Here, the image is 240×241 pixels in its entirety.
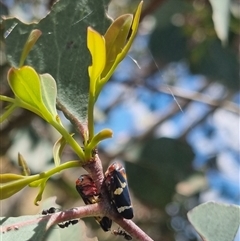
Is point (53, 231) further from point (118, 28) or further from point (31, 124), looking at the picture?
point (31, 124)

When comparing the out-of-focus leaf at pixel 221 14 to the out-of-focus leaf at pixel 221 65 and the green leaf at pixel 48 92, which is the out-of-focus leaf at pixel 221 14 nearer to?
the out-of-focus leaf at pixel 221 65

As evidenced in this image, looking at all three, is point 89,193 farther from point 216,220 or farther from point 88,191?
point 216,220

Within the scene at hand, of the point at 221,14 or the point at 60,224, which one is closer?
the point at 60,224

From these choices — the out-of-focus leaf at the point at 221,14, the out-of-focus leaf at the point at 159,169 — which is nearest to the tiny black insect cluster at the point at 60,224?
the out-of-focus leaf at the point at 221,14

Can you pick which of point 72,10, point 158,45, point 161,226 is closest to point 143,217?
point 161,226

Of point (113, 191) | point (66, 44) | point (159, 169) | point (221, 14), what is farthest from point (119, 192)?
point (159, 169)
